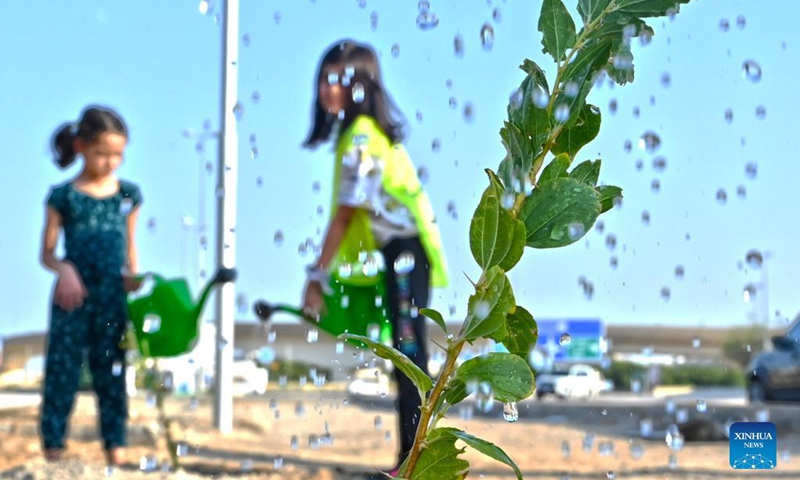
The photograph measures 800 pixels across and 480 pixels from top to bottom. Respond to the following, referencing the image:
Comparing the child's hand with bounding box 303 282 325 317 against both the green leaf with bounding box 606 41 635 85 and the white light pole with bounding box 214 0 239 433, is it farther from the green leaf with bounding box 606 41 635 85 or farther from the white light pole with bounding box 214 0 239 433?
the green leaf with bounding box 606 41 635 85

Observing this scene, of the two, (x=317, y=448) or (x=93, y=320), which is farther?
(x=317, y=448)

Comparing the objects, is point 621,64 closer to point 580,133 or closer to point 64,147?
point 580,133

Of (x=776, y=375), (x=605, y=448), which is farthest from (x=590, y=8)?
(x=776, y=375)

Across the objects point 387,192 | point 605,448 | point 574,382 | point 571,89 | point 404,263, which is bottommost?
point 605,448

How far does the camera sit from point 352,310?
197 centimetres

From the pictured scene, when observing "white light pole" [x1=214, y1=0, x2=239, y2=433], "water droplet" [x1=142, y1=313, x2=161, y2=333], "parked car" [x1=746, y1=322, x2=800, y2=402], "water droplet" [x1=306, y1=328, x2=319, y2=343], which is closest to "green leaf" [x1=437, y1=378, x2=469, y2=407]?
"water droplet" [x1=306, y1=328, x2=319, y2=343]

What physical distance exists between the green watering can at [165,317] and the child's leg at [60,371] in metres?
0.13

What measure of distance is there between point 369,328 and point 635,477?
2.55ft

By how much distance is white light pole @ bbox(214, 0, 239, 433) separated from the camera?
2.92m

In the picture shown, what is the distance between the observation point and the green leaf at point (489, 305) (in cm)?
23

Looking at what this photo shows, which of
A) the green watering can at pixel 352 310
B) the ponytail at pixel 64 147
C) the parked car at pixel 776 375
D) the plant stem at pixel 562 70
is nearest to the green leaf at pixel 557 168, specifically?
the plant stem at pixel 562 70

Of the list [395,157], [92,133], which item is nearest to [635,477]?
[395,157]

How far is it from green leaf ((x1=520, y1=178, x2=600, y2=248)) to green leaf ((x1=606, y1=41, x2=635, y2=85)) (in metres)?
0.03

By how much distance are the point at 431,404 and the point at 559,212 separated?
0.19 feet
